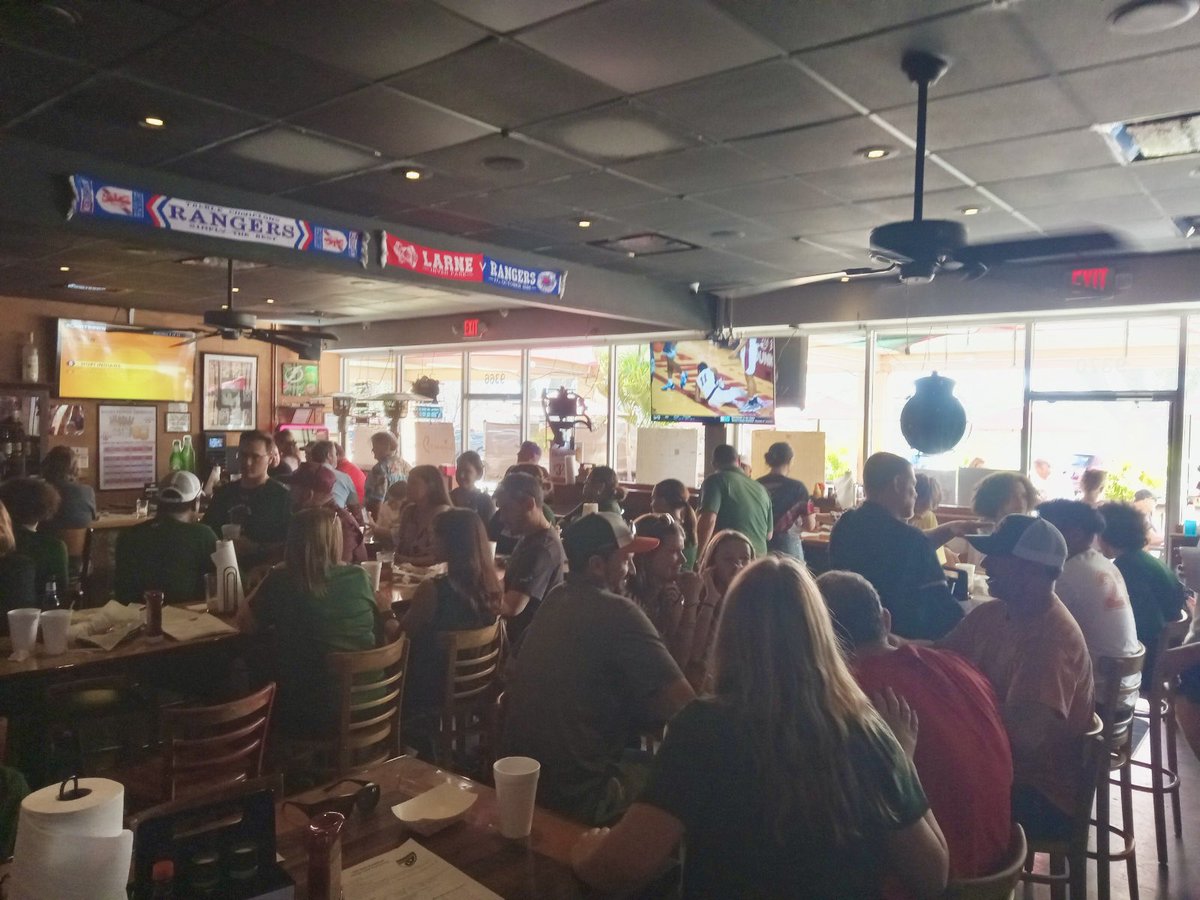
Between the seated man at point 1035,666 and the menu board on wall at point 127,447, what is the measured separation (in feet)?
32.2

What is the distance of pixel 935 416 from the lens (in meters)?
4.37

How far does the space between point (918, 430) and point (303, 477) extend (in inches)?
145

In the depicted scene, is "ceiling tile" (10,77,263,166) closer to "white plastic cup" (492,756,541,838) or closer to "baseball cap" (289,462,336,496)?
"baseball cap" (289,462,336,496)

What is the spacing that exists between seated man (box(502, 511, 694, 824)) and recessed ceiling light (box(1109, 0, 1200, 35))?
2425mm

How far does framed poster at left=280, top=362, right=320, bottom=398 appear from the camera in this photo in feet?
38.2

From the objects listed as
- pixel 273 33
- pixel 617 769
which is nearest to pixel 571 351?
pixel 273 33

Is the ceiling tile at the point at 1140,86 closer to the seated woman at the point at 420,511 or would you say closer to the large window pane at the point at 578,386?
the seated woman at the point at 420,511

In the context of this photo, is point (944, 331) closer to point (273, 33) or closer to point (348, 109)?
point (348, 109)

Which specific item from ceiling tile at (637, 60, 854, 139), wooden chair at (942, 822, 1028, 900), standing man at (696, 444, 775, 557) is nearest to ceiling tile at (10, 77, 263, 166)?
ceiling tile at (637, 60, 854, 139)

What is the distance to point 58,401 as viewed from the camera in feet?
31.3

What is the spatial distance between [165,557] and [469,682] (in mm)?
1679

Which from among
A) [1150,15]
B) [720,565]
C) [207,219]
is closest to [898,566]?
[720,565]

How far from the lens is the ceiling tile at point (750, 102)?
130 inches

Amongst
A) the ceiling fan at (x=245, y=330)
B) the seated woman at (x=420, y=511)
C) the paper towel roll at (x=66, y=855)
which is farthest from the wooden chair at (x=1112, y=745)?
the ceiling fan at (x=245, y=330)
